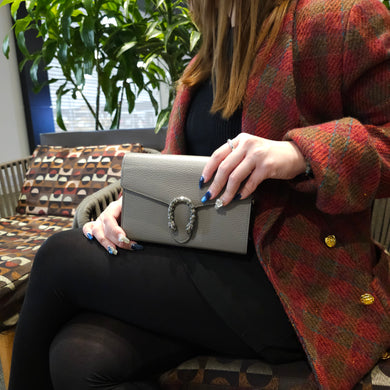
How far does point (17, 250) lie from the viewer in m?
1.16

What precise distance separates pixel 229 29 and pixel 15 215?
1.32 metres

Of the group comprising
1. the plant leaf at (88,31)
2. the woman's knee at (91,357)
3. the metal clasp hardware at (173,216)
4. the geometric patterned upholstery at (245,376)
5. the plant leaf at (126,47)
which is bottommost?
the geometric patterned upholstery at (245,376)

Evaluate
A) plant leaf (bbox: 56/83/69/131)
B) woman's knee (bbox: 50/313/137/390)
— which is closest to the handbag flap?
woman's knee (bbox: 50/313/137/390)

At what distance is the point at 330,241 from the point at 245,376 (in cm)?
23

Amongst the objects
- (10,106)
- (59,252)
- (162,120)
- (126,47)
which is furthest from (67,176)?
(10,106)

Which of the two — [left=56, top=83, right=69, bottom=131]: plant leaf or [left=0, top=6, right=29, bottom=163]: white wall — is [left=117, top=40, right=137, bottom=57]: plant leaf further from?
[left=0, top=6, right=29, bottom=163]: white wall

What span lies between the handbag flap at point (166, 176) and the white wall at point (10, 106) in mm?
2309

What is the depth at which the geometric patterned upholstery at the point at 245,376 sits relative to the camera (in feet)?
1.70

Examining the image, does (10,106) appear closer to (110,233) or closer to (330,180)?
→ (110,233)

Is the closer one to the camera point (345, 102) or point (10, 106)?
point (345, 102)

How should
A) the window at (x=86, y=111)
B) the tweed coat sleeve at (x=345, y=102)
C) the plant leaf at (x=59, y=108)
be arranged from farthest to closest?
the window at (x=86, y=111) → the plant leaf at (x=59, y=108) → the tweed coat sleeve at (x=345, y=102)

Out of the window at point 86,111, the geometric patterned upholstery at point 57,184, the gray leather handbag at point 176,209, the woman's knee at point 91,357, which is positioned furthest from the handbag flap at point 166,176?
Result: the window at point 86,111

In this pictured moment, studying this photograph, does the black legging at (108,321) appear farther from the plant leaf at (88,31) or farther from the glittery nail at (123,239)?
the plant leaf at (88,31)

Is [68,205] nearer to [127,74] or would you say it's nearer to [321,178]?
[127,74]
